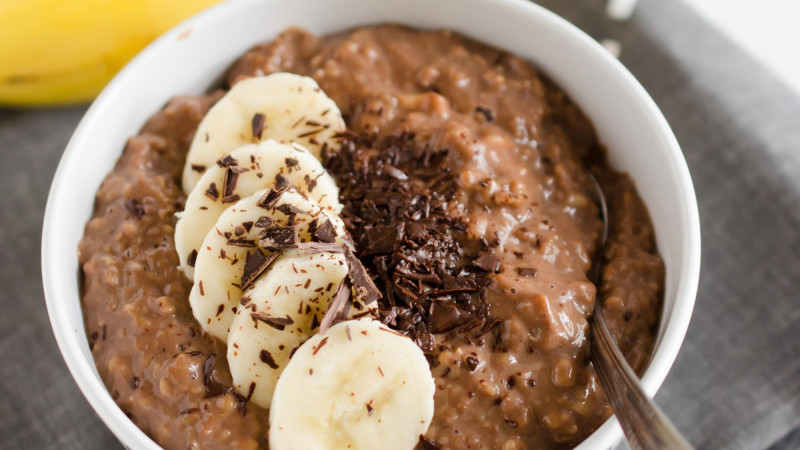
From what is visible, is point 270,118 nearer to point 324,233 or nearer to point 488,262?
point 324,233

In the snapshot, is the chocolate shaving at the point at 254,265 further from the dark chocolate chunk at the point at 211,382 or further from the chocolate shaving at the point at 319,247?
the dark chocolate chunk at the point at 211,382

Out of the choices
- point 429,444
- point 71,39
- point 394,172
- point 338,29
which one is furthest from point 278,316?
point 71,39

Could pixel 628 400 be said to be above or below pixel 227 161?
above

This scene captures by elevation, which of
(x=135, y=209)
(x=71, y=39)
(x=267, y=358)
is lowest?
(x=71, y=39)

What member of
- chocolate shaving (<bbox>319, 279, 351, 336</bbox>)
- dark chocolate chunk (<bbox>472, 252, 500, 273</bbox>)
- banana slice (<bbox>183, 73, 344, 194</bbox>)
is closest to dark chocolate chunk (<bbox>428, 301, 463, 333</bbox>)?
dark chocolate chunk (<bbox>472, 252, 500, 273</bbox>)

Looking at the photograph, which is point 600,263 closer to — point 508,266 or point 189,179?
point 508,266

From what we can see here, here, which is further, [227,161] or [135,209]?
[135,209]

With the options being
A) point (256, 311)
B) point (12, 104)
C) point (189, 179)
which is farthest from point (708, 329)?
point (12, 104)
